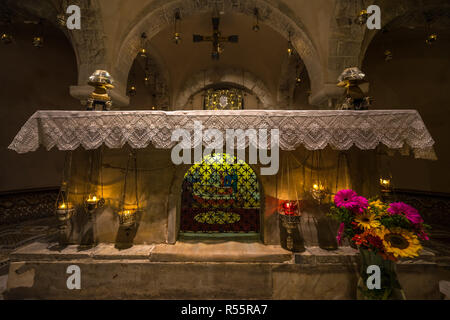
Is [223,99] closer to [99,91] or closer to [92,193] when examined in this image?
[99,91]

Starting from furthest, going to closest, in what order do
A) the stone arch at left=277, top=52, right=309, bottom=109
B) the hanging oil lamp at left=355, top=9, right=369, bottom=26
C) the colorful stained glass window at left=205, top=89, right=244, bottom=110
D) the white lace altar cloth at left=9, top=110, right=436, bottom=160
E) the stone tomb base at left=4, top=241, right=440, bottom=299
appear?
the colorful stained glass window at left=205, top=89, right=244, bottom=110, the stone arch at left=277, top=52, right=309, bottom=109, the hanging oil lamp at left=355, top=9, right=369, bottom=26, the stone tomb base at left=4, top=241, right=440, bottom=299, the white lace altar cloth at left=9, top=110, right=436, bottom=160

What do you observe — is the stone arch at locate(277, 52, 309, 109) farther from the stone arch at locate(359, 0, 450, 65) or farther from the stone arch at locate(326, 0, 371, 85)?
the stone arch at locate(326, 0, 371, 85)

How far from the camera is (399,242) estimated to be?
5.59ft

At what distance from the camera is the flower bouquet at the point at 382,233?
1671 millimetres

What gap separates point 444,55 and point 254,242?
869 cm

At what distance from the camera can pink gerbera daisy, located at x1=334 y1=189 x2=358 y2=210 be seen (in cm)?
181

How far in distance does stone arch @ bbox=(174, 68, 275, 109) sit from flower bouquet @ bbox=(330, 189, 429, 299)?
25.1 ft

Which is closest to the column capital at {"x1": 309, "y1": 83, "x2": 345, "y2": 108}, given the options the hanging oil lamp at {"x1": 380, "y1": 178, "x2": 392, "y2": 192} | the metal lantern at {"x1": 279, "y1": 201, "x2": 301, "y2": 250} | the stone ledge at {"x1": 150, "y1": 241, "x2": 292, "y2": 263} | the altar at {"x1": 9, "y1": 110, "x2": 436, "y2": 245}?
the altar at {"x1": 9, "y1": 110, "x2": 436, "y2": 245}

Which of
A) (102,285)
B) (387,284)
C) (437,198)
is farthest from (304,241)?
(437,198)

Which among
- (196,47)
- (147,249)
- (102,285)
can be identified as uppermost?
(196,47)

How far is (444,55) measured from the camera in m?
6.05

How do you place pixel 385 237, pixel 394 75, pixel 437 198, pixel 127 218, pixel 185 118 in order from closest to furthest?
pixel 385 237 → pixel 185 118 → pixel 127 218 → pixel 437 198 → pixel 394 75

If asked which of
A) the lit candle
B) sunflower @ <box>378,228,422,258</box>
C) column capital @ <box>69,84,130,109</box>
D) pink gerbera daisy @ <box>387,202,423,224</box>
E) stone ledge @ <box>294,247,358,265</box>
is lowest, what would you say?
stone ledge @ <box>294,247,358,265</box>
